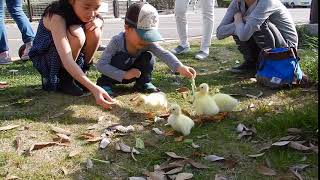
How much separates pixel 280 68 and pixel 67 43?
1450 millimetres

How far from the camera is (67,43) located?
2.58m

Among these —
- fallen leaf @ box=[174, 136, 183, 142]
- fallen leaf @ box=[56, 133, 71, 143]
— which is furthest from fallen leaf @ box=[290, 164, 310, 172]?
fallen leaf @ box=[56, 133, 71, 143]

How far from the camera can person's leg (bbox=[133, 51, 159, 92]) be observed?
2918 mm

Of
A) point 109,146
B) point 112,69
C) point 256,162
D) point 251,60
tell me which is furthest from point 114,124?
point 251,60

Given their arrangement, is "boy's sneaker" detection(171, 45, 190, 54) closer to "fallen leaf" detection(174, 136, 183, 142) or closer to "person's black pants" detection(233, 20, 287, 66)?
"person's black pants" detection(233, 20, 287, 66)

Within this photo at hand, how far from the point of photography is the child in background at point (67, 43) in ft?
8.36

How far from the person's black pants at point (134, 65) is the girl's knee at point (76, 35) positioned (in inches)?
10.3

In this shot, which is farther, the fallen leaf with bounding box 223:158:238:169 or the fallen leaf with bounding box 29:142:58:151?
the fallen leaf with bounding box 29:142:58:151

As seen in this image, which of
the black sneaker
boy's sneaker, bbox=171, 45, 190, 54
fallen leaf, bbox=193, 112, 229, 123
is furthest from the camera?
boy's sneaker, bbox=171, 45, 190, 54

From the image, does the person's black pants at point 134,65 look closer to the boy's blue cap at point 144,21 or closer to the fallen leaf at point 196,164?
the boy's blue cap at point 144,21

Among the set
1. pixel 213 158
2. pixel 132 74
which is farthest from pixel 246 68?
pixel 213 158

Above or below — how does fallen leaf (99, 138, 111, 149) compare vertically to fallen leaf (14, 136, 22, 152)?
above

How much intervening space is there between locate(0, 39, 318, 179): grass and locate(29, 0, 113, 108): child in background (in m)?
0.13

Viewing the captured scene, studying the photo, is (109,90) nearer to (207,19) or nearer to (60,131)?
(60,131)
